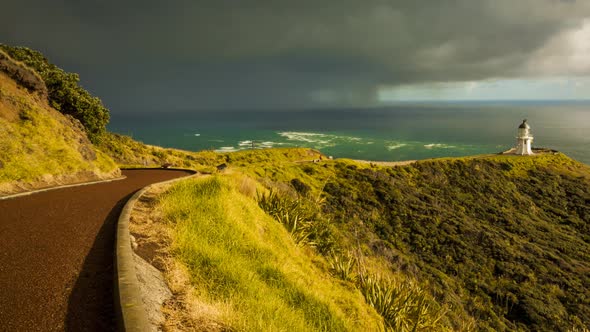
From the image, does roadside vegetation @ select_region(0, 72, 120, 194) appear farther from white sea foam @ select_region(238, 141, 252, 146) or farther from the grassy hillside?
white sea foam @ select_region(238, 141, 252, 146)

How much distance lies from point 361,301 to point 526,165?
81356 mm

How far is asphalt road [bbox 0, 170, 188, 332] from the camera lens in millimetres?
3775

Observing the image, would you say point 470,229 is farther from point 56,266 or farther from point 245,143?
point 245,143

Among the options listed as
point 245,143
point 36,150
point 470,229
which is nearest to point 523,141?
point 470,229

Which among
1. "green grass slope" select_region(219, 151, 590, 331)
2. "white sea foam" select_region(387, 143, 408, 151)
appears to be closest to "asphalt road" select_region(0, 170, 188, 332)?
"green grass slope" select_region(219, 151, 590, 331)

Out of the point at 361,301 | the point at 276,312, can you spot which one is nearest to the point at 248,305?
the point at 276,312

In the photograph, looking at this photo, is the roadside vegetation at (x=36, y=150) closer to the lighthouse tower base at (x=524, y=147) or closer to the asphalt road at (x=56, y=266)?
the asphalt road at (x=56, y=266)

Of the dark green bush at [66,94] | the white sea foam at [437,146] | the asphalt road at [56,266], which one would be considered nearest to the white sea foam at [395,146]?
the white sea foam at [437,146]

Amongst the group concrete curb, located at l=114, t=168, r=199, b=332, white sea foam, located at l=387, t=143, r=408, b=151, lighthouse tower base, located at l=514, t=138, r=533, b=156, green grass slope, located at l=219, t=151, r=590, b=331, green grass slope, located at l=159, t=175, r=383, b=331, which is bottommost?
green grass slope, located at l=219, t=151, r=590, b=331

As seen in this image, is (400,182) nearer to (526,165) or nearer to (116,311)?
(526,165)

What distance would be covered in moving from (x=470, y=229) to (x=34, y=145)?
43126 mm

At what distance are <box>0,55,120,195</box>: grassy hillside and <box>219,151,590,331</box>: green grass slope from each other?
31.8 feet

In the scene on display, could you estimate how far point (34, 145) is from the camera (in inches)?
562

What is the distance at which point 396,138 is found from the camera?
168 metres
